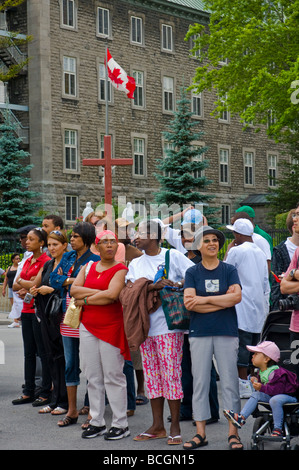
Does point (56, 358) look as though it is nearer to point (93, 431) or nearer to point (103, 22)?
point (93, 431)

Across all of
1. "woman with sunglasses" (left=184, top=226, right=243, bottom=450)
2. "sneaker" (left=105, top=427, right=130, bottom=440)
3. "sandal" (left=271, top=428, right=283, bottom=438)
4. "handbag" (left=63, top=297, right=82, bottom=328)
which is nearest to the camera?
"sandal" (left=271, top=428, right=283, bottom=438)

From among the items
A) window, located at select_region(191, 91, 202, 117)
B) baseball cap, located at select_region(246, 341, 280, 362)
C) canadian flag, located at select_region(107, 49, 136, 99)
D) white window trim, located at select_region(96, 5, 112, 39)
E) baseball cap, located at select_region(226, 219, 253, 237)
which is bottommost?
baseball cap, located at select_region(246, 341, 280, 362)

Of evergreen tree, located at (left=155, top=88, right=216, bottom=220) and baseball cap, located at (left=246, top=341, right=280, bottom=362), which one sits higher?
evergreen tree, located at (left=155, top=88, right=216, bottom=220)

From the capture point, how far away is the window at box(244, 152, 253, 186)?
168ft

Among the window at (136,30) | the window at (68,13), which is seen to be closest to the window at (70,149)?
the window at (68,13)

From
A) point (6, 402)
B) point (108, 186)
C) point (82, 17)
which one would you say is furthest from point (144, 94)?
point (6, 402)

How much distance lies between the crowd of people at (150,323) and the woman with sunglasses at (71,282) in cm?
1

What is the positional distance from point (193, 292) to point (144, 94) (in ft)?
123

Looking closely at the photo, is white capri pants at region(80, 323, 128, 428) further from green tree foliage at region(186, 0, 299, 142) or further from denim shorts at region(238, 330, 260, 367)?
green tree foliage at region(186, 0, 299, 142)

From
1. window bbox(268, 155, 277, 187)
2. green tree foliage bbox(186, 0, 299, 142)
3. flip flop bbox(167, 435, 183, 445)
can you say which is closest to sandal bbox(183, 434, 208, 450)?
flip flop bbox(167, 435, 183, 445)

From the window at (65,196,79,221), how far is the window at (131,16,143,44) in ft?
30.2

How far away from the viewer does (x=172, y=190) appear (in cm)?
3859

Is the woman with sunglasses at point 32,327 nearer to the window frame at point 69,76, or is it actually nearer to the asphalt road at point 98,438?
the asphalt road at point 98,438

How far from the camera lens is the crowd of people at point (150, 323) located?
23.6ft
